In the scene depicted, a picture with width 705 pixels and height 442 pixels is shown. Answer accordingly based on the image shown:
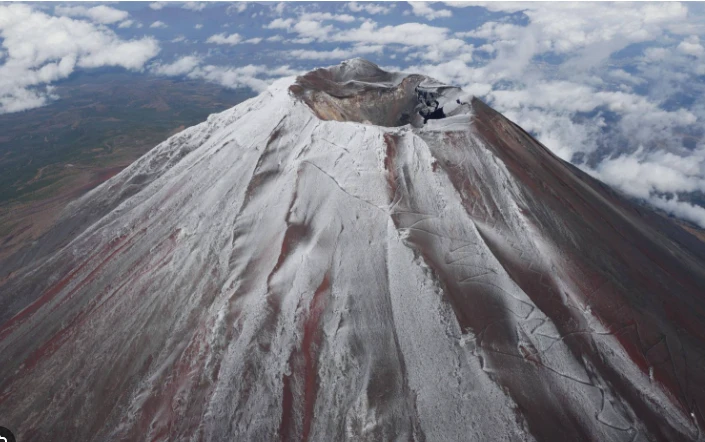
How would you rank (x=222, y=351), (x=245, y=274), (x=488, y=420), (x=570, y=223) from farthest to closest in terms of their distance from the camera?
(x=570, y=223), (x=245, y=274), (x=222, y=351), (x=488, y=420)

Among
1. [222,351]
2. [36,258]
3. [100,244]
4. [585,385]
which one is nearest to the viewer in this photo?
[585,385]

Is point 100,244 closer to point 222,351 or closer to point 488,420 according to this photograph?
point 222,351

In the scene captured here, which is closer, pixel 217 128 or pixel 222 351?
pixel 222 351

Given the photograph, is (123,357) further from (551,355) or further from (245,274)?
(551,355)

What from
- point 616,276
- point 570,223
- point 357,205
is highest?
point 357,205

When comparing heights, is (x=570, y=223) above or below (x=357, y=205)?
below

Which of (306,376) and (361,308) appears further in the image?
(361,308)

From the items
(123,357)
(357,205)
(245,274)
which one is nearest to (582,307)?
(357,205)
